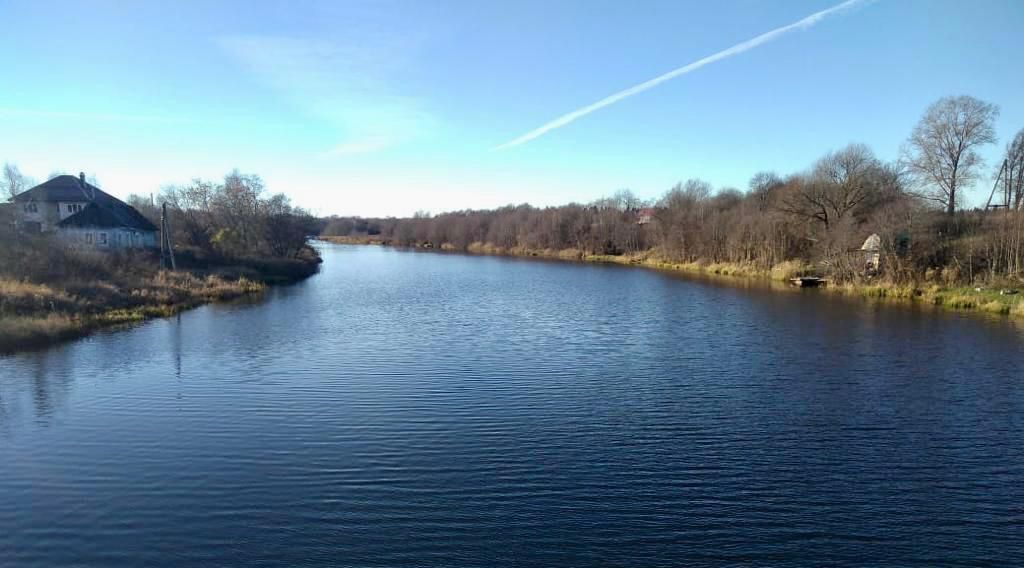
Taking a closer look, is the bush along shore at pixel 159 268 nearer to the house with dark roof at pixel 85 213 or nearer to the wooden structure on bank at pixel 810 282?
the house with dark roof at pixel 85 213

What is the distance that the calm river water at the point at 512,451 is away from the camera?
767 centimetres

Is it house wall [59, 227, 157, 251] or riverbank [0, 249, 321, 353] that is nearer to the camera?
riverbank [0, 249, 321, 353]

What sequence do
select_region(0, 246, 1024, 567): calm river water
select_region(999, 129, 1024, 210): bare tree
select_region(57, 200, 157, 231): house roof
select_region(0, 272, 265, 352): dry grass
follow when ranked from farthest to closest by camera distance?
select_region(57, 200, 157, 231): house roof
select_region(999, 129, 1024, 210): bare tree
select_region(0, 272, 265, 352): dry grass
select_region(0, 246, 1024, 567): calm river water

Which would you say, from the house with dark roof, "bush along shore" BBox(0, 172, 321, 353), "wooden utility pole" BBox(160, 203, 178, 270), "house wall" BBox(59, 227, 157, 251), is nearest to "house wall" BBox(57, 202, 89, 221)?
the house with dark roof

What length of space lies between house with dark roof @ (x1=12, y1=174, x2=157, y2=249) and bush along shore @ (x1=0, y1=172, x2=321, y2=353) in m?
2.83

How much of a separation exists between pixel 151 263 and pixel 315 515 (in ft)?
120

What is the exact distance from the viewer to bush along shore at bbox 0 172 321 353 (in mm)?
22656

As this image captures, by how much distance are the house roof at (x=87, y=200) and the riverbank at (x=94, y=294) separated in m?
7.34

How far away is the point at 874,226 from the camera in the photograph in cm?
3894

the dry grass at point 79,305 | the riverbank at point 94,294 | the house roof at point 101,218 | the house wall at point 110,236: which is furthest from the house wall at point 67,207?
the dry grass at point 79,305

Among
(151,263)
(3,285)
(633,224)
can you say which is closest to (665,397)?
(3,285)

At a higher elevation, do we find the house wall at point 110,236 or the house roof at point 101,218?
the house roof at point 101,218

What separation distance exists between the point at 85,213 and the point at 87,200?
4.99 meters

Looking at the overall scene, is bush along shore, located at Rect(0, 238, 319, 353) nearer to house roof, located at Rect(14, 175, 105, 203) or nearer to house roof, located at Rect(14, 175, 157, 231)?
house roof, located at Rect(14, 175, 157, 231)
